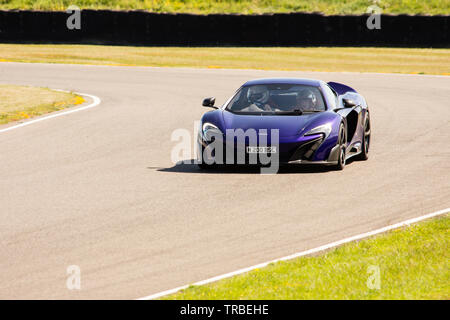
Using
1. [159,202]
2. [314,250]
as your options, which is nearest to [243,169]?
[159,202]

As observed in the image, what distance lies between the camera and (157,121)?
58.3ft

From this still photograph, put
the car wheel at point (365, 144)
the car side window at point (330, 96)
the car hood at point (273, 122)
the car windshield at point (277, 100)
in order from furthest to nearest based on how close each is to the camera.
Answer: the car wheel at point (365, 144)
the car side window at point (330, 96)
the car windshield at point (277, 100)
the car hood at point (273, 122)

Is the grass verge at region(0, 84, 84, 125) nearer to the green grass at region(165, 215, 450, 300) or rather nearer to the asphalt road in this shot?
the asphalt road

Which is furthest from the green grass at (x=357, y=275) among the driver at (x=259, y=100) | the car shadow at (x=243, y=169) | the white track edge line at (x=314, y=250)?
the driver at (x=259, y=100)

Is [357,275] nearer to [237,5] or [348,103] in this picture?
[348,103]

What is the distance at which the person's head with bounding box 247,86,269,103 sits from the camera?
43.1ft

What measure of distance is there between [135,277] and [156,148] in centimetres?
739

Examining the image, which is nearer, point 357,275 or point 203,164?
point 357,275

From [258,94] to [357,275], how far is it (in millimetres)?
6486

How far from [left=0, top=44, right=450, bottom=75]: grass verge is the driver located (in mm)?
20706

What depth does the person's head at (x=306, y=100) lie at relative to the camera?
42.4 ft

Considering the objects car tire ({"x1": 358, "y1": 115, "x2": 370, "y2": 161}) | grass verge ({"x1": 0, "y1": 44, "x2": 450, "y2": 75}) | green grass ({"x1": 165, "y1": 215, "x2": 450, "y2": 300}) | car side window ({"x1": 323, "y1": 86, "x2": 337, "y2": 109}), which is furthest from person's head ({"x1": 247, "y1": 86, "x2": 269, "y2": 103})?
grass verge ({"x1": 0, "y1": 44, "x2": 450, "y2": 75})

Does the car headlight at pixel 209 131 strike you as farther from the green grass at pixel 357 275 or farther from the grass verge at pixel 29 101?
the grass verge at pixel 29 101

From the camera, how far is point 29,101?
813 inches
